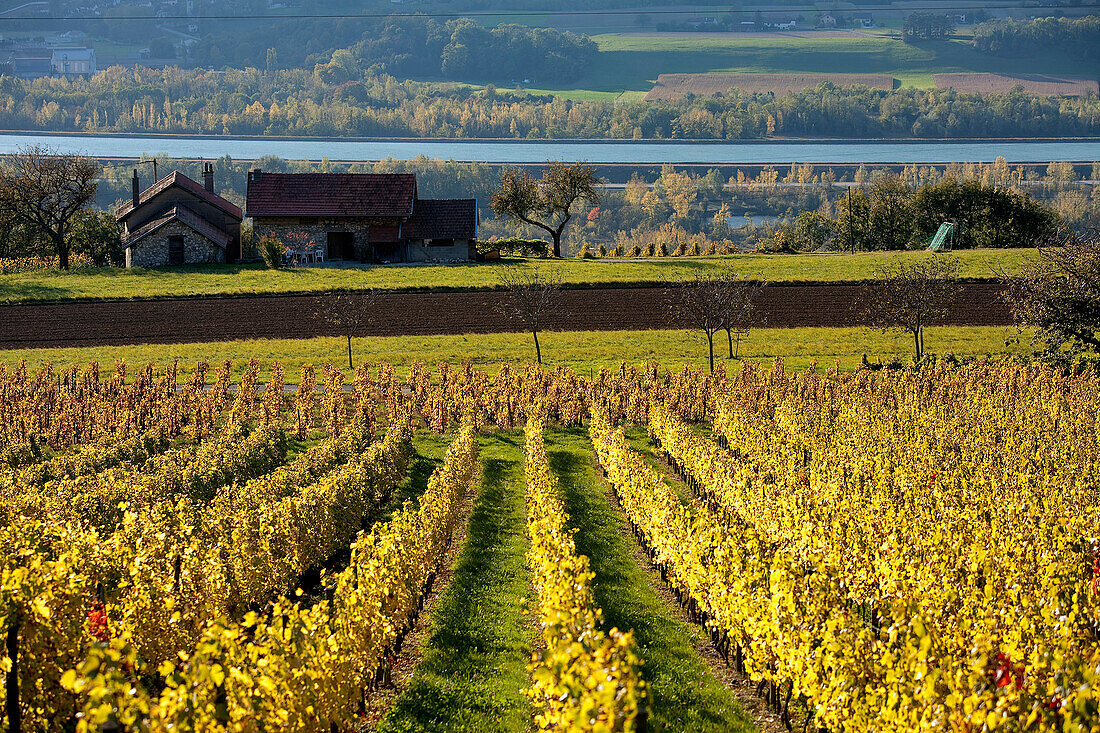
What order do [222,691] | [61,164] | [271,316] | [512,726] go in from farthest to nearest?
[61,164]
[271,316]
[512,726]
[222,691]

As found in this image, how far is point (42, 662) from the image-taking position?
10172 mm

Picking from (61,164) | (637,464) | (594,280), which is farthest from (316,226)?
(637,464)

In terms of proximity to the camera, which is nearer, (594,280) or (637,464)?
(637,464)

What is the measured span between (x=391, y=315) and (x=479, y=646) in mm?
37111

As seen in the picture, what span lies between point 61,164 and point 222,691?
70.1m

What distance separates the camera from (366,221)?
6988 centimetres

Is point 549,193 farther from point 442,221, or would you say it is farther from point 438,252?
point 438,252

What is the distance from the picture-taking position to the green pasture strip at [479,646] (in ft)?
41.9

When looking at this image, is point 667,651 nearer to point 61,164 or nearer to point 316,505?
point 316,505

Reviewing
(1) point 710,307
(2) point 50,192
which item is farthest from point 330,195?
(1) point 710,307

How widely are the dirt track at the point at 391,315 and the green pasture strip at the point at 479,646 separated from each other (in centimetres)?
2788

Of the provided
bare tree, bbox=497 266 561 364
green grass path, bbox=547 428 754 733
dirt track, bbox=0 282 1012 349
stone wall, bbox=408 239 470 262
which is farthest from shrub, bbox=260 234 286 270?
green grass path, bbox=547 428 754 733

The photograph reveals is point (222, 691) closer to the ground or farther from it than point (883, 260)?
closer to the ground

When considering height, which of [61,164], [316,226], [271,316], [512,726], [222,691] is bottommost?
[512,726]
